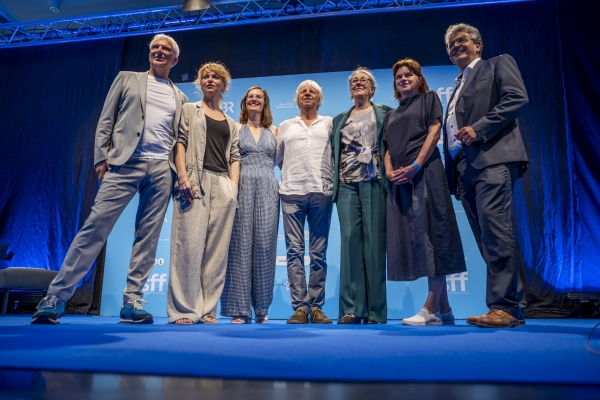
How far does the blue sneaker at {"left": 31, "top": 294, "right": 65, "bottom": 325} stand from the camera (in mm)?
2287

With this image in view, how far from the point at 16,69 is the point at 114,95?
13.1ft

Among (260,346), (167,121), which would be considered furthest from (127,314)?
(260,346)

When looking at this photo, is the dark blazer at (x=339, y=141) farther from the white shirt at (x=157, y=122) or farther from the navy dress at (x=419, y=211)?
the white shirt at (x=157, y=122)

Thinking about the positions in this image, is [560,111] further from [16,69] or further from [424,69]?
[16,69]

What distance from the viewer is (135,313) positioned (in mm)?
2463

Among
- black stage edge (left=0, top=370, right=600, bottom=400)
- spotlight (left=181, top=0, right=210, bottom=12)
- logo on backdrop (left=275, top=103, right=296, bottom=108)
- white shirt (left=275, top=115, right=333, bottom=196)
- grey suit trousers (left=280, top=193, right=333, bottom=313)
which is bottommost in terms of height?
black stage edge (left=0, top=370, right=600, bottom=400)

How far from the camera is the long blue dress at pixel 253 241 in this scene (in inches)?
114

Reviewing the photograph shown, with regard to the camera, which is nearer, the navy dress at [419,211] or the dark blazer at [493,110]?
the dark blazer at [493,110]

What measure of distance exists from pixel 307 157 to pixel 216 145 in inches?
23.2

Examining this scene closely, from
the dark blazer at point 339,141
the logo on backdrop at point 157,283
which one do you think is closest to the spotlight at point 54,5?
the logo on backdrop at point 157,283

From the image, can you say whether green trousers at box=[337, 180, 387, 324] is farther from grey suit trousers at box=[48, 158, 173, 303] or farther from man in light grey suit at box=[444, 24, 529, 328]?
grey suit trousers at box=[48, 158, 173, 303]

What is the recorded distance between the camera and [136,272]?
2.55 metres

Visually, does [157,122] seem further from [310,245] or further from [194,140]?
[310,245]

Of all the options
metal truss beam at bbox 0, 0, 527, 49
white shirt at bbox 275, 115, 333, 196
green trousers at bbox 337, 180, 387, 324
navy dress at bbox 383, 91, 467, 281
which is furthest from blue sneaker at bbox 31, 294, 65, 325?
metal truss beam at bbox 0, 0, 527, 49
